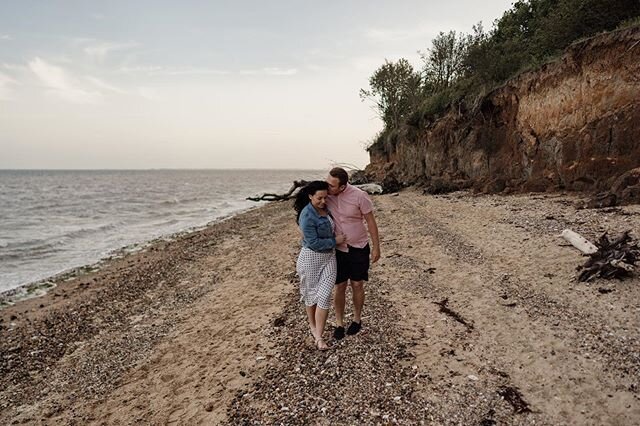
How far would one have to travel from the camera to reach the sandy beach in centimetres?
427

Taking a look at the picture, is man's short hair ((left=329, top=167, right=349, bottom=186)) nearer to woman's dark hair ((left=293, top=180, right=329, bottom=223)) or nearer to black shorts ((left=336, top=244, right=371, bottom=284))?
woman's dark hair ((left=293, top=180, right=329, bottom=223))

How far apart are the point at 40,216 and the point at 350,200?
105ft

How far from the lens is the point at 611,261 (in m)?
6.73

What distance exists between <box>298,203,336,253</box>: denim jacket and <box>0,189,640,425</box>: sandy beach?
146 centimetres

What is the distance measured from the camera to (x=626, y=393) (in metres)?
4.01

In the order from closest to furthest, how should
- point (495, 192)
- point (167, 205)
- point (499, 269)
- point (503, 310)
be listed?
point (503, 310), point (499, 269), point (495, 192), point (167, 205)

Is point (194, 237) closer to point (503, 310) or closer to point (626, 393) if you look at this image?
point (503, 310)

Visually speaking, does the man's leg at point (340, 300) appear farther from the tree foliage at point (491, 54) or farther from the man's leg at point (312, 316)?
the tree foliage at point (491, 54)

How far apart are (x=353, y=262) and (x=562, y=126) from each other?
14114 mm

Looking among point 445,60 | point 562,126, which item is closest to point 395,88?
point 445,60

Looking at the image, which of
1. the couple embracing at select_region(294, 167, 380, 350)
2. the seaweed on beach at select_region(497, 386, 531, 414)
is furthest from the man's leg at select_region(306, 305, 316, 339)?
the seaweed on beach at select_region(497, 386, 531, 414)

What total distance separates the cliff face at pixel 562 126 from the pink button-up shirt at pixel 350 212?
11805mm

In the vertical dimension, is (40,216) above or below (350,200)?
below

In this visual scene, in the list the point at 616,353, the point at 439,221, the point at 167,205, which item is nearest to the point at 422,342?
the point at 616,353
